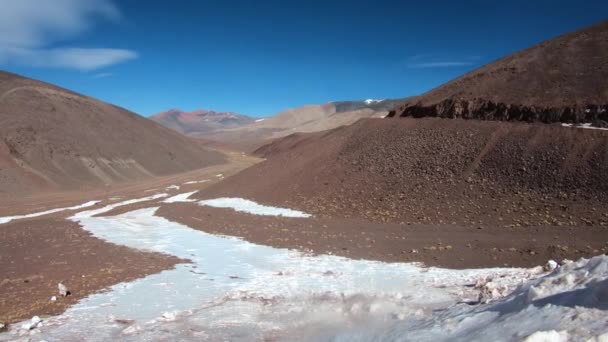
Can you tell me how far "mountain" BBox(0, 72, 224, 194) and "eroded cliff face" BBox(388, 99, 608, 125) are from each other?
37.8 m

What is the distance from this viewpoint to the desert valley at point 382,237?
23.2 feet

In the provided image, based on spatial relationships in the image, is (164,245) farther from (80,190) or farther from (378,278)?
(80,190)

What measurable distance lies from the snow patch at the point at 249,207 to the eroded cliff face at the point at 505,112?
11298mm

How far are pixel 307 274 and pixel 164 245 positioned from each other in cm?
687

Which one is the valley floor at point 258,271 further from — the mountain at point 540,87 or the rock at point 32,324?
the mountain at point 540,87

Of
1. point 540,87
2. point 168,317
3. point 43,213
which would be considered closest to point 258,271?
point 168,317

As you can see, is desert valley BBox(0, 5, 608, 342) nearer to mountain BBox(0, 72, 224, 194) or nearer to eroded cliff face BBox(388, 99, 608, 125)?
eroded cliff face BBox(388, 99, 608, 125)

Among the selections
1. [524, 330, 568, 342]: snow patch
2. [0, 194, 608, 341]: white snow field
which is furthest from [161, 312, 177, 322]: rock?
[524, 330, 568, 342]: snow patch

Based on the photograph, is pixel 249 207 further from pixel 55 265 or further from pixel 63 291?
pixel 63 291

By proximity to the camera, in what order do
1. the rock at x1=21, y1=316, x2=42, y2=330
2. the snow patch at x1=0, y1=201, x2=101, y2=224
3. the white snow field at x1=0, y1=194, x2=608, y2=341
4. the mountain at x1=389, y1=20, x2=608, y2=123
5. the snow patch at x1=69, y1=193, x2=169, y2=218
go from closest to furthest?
the white snow field at x1=0, y1=194, x2=608, y2=341
the rock at x1=21, y1=316, x2=42, y2=330
the mountain at x1=389, y1=20, x2=608, y2=123
the snow patch at x1=69, y1=193, x2=169, y2=218
the snow patch at x1=0, y1=201, x2=101, y2=224

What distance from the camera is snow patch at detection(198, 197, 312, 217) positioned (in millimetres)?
22191

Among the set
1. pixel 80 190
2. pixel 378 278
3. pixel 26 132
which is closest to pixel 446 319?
pixel 378 278

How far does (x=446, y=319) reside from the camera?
6.18 m

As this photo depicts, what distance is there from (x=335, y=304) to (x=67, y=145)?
179 feet
